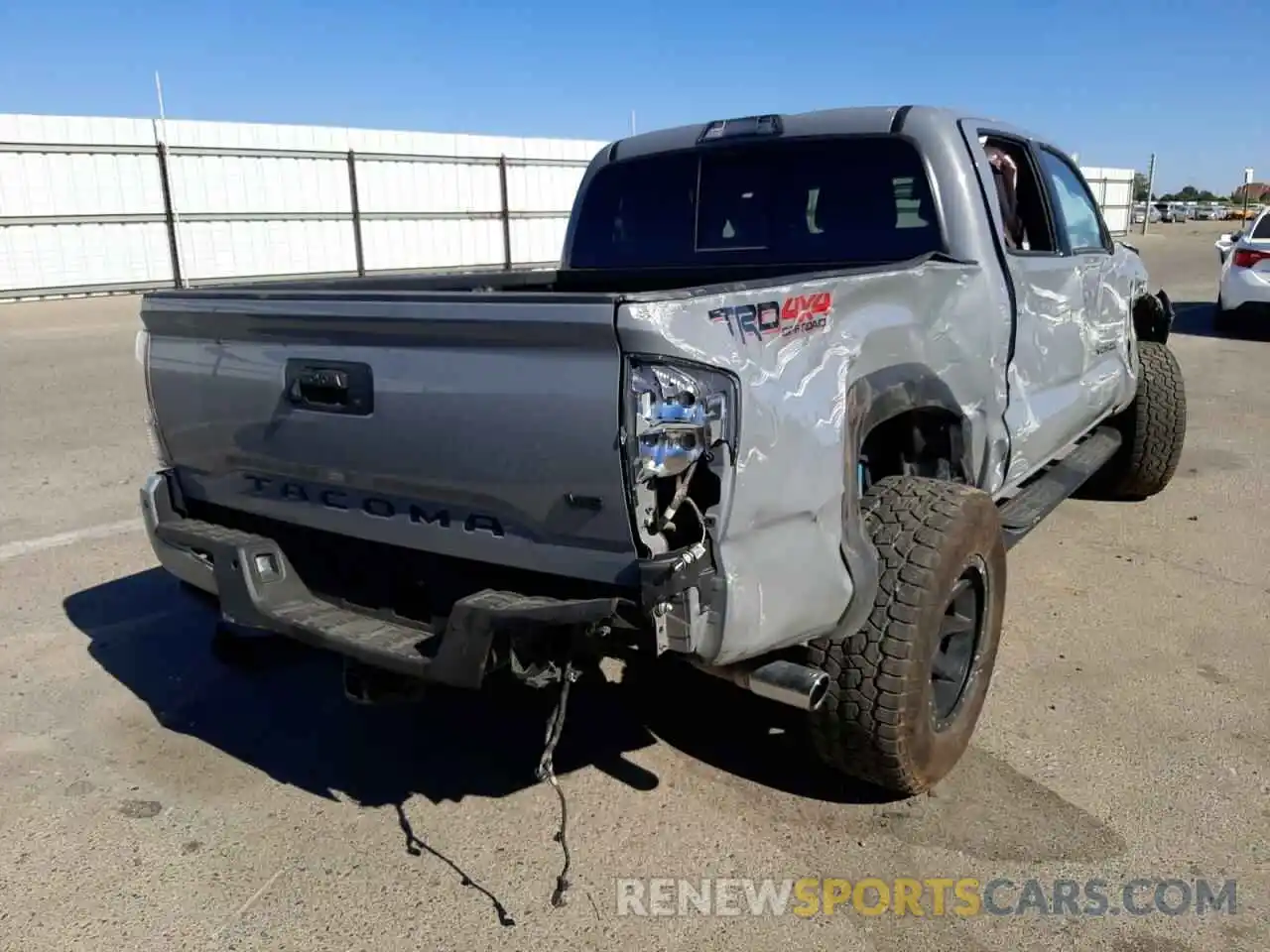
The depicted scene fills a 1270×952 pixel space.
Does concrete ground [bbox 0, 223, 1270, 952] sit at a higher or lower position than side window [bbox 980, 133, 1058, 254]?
lower

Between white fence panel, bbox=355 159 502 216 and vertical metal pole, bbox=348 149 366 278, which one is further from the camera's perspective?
white fence panel, bbox=355 159 502 216

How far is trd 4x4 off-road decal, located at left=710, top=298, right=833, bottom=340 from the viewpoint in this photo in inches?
93.0

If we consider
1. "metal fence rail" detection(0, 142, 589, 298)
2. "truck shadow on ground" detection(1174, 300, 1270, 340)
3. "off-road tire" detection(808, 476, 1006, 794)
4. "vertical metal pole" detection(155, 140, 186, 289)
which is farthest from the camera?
"vertical metal pole" detection(155, 140, 186, 289)

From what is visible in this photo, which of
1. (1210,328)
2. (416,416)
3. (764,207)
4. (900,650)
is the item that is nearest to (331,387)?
(416,416)

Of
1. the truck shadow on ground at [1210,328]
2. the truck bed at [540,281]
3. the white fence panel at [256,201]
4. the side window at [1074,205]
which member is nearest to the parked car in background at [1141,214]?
the truck shadow on ground at [1210,328]

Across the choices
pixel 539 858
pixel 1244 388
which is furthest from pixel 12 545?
pixel 1244 388

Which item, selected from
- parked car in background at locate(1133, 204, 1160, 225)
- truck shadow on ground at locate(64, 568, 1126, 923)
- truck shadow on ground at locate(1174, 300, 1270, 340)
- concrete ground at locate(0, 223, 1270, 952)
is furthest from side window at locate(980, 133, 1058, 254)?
parked car in background at locate(1133, 204, 1160, 225)

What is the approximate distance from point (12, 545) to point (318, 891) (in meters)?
3.62

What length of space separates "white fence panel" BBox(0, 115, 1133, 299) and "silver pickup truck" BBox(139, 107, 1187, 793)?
13475mm

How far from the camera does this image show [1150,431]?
19.7 ft

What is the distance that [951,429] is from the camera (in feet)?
11.5

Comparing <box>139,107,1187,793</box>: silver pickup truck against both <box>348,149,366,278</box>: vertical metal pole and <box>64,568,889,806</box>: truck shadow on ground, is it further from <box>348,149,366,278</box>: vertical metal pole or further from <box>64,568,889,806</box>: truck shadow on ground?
<box>348,149,366,278</box>: vertical metal pole

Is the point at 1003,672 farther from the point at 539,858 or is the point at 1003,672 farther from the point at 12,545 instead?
the point at 12,545

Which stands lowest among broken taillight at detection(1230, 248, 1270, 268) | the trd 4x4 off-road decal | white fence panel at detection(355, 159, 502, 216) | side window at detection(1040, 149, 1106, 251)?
broken taillight at detection(1230, 248, 1270, 268)
